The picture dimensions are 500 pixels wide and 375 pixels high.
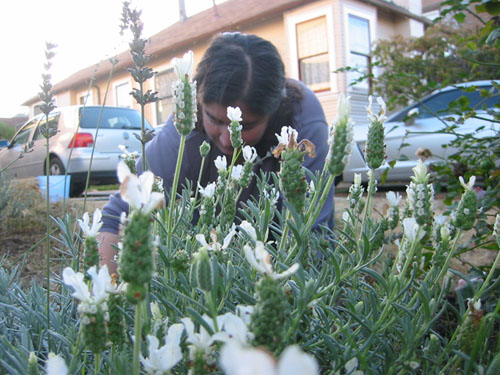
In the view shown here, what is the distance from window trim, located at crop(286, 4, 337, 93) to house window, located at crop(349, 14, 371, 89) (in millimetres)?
568

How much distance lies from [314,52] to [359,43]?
4.22 feet

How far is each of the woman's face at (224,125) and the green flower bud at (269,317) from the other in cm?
168

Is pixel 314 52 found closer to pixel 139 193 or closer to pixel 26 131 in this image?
pixel 26 131

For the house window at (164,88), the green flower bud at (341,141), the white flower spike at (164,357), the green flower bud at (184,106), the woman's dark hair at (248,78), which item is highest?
the house window at (164,88)

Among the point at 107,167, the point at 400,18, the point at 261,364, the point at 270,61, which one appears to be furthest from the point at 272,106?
the point at 400,18

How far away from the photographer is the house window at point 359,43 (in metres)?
11.9

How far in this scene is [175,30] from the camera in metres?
16.7

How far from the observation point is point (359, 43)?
12.1 meters

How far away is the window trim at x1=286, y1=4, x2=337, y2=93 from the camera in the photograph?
1145cm

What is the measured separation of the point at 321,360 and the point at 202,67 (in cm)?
194

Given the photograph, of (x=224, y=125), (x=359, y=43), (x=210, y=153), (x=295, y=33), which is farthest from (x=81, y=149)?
(x=359, y=43)

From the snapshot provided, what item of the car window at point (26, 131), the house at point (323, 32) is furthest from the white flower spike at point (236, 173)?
the house at point (323, 32)

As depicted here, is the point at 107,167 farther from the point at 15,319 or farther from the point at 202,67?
the point at 15,319

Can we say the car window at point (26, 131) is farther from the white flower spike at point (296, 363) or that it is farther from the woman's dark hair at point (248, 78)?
the white flower spike at point (296, 363)
